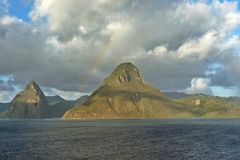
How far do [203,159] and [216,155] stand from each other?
9612 millimetres

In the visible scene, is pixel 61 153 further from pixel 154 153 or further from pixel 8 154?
pixel 154 153

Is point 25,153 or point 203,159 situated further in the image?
point 25,153

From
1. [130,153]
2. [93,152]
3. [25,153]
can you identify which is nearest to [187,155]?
[130,153]

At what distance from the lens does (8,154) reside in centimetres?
10931

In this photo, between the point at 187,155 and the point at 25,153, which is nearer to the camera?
the point at 187,155

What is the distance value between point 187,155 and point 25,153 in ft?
153

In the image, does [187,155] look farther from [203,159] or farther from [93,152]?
[93,152]

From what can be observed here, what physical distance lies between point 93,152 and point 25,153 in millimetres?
19865

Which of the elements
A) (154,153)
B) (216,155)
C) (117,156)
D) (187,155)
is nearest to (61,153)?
(117,156)

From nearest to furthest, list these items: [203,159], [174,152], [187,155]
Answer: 1. [203,159]
2. [187,155]
3. [174,152]

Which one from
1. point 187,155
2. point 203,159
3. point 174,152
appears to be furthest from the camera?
Result: point 174,152

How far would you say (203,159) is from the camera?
9638cm

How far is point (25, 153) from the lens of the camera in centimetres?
11162

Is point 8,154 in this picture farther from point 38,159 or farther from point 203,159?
point 203,159
